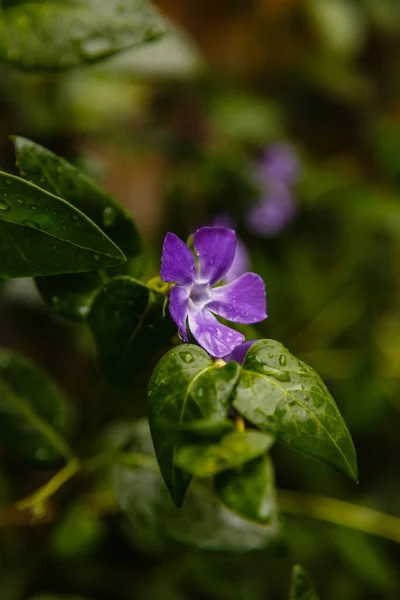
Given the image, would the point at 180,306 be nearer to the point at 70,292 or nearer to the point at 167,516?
the point at 70,292

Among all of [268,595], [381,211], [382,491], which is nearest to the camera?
[268,595]

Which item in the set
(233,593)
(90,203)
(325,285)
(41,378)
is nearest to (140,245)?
(90,203)

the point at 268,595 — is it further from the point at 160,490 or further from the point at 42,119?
the point at 42,119

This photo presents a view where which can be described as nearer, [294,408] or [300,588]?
[294,408]

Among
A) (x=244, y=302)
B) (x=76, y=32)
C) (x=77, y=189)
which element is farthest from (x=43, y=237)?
(x=76, y=32)

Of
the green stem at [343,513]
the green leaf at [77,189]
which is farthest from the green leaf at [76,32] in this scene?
the green stem at [343,513]

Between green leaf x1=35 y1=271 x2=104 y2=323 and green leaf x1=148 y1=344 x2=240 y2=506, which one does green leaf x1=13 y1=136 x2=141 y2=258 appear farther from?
green leaf x1=148 y1=344 x2=240 y2=506
